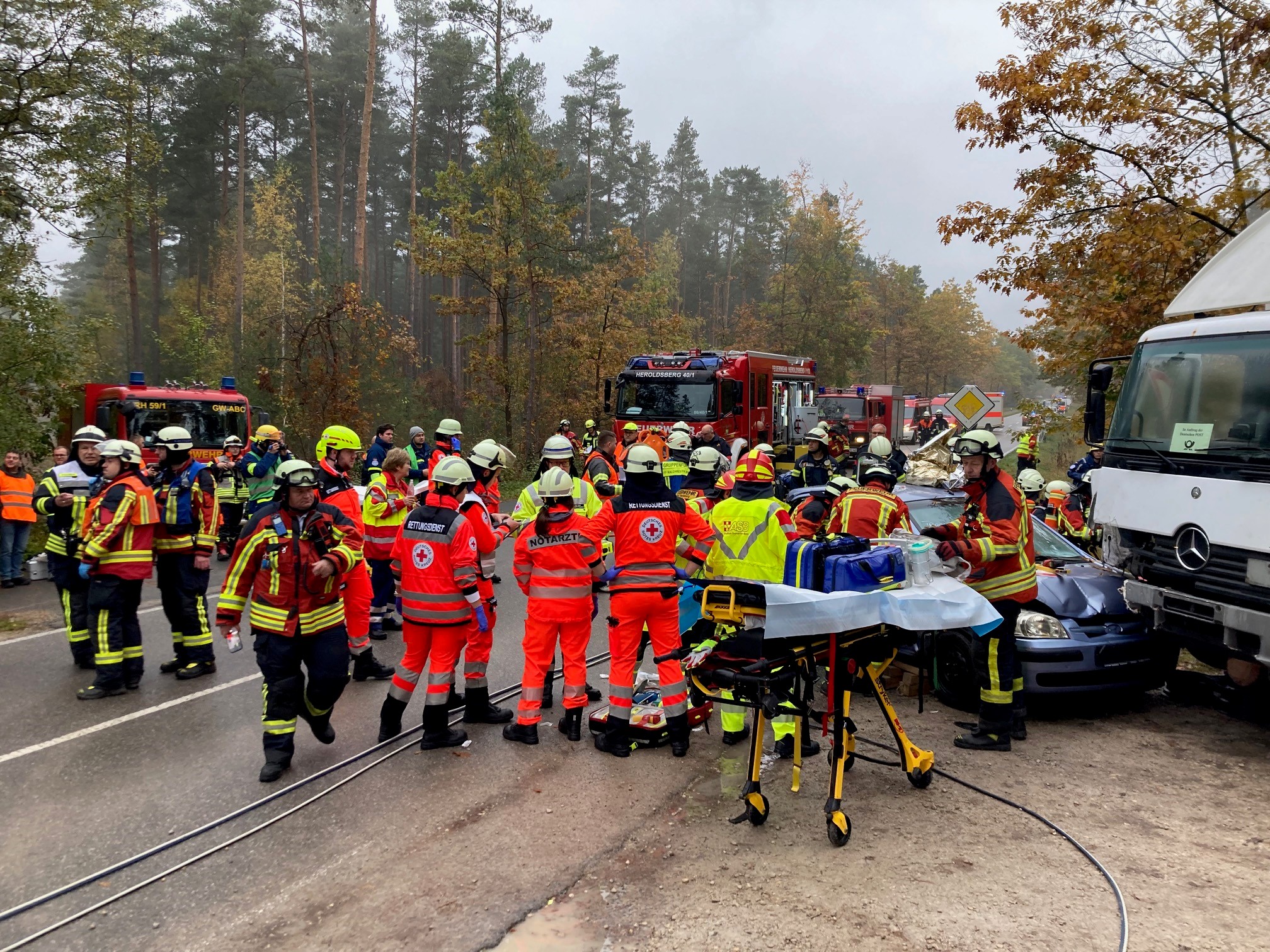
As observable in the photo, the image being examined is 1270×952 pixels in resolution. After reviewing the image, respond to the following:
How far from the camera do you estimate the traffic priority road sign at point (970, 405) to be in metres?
12.6

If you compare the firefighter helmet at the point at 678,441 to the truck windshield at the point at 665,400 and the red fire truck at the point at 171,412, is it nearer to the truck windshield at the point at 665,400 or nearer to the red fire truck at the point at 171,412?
the truck windshield at the point at 665,400

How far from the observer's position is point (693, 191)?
6366cm

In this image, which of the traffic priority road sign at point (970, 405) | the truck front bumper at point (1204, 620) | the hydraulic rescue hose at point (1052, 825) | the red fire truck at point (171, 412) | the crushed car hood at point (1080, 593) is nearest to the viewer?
the hydraulic rescue hose at point (1052, 825)

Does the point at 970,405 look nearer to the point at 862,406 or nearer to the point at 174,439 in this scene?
the point at 174,439

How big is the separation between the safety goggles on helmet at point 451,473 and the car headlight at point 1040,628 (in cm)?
400

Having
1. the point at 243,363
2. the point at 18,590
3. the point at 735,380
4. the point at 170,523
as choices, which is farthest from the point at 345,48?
the point at 170,523

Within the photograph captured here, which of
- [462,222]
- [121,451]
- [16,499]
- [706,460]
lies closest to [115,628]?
[121,451]

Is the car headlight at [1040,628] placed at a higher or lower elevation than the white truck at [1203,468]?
lower

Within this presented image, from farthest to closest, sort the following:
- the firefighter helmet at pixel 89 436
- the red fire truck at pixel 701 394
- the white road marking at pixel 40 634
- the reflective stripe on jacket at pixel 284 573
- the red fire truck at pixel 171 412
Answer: the red fire truck at pixel 701 394
the red fire truck at pixel 171 412
the white road marking at pixel 40 634
the firefighter helmet at pixel 89 436
the reflective stripe on jacket at pixel 284 573

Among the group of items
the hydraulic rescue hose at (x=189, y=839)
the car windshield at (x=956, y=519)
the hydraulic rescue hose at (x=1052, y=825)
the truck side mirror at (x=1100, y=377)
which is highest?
the truck side mirror at (x=1100, y=377)

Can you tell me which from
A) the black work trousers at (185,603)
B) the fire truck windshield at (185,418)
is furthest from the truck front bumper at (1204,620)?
the fire truck windshield at (185,418)

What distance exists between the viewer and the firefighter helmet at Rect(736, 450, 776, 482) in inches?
206

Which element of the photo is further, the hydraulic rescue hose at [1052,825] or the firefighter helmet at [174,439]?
the firefighter helmet at [174,439]

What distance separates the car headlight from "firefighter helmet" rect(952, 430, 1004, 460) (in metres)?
1.29
